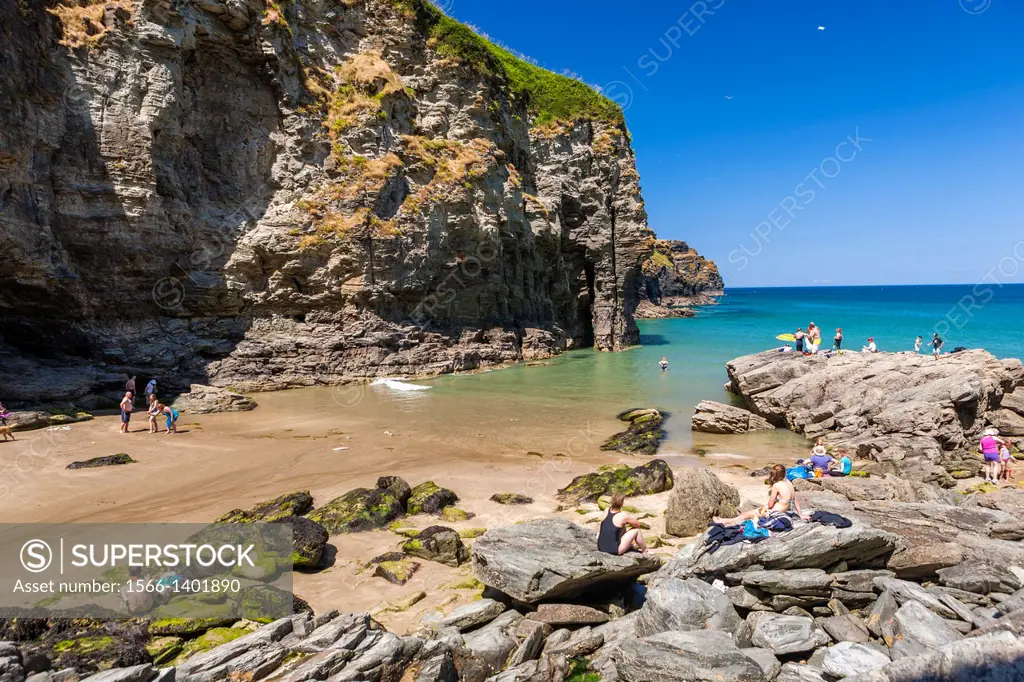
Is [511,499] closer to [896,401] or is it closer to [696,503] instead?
[696,503]

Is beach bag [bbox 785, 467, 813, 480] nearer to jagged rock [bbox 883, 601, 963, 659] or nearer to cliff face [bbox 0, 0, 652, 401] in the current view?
jagged rock [bbox 883, 601, 963, 659]

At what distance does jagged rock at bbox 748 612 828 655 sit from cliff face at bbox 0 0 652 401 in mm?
25230

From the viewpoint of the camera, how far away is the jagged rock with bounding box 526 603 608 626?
21.5 ft

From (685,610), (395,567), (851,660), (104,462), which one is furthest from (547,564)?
(104,462)

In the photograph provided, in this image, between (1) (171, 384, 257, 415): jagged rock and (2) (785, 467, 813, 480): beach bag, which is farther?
(1) (171, 384, 257, 415): jagged rock

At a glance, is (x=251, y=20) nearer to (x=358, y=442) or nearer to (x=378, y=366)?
(x=378, y=366)

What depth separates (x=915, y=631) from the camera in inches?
215

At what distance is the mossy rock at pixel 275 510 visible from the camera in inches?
400

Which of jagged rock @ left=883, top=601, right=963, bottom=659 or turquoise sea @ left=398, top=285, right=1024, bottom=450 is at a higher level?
jagged rock @ left=883, top=601, right=963, bottom=659

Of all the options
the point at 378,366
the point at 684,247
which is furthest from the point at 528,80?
the point at 684,247

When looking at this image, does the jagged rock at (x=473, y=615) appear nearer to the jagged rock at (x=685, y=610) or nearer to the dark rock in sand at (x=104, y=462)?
the jagged rock at (x=685, y=610)

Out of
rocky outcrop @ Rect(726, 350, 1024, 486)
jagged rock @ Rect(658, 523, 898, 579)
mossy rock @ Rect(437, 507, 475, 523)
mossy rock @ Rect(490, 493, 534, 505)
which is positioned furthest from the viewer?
rocky outcrop @ Rect(726, 350, 1024, 486)

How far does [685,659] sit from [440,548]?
15.2ft

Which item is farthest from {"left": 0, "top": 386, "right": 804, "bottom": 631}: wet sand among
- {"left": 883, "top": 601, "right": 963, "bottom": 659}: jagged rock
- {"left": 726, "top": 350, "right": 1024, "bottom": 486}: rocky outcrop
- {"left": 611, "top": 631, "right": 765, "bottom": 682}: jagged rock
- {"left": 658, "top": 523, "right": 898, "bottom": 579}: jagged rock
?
{"left": 883, "top": 601, "right": 963, "bottom": 659}: jagged rock
